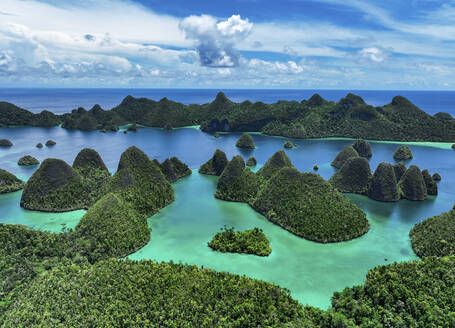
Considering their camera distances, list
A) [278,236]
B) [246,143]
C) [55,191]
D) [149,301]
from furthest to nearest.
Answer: [246,143]
[55,191]
[278,236]
[149,301]

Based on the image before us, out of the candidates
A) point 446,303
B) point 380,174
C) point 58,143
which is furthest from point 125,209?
point 58,143

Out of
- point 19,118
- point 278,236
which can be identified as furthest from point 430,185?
point 19,118

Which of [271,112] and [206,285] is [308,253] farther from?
[271,112]

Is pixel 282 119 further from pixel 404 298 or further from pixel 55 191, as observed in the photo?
pixel 404 298

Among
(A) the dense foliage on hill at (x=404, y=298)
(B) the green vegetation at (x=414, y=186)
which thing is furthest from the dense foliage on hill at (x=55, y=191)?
(B) the green vegetation at (x=414, y=186)

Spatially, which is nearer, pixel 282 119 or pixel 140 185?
pixel 140 185

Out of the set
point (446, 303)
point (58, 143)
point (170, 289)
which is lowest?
point (58, 143)
